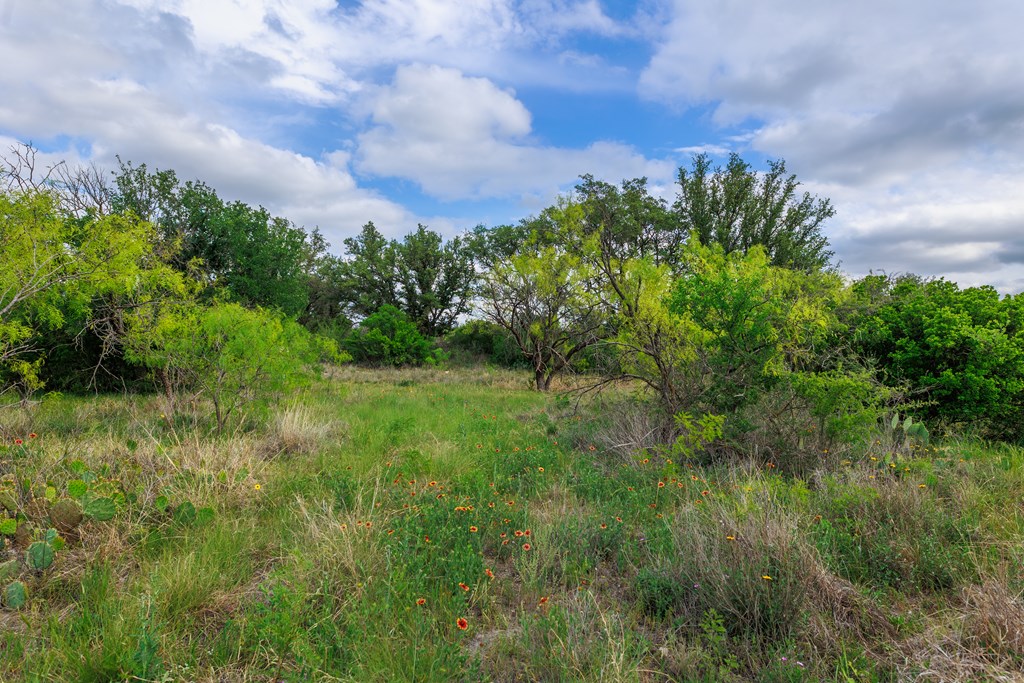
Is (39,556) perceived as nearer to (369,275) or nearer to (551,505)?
(551,505)

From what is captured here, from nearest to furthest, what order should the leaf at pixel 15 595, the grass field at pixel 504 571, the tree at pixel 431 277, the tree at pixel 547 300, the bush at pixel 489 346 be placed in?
the grass field at pixel 504 571 → the leaf at pixel 15 595 → the tree at pixel 547 300 → the bush at pixel 489 346 → the tree at pixel 431 277

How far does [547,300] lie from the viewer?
16781 mm

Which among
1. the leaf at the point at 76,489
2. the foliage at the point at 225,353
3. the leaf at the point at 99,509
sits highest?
the foliage at the point at 225,353

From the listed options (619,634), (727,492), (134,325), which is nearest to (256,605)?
(619,634)

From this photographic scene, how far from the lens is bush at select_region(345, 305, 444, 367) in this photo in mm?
24484

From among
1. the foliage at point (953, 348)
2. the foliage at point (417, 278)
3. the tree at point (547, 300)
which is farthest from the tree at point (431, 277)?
the foliage at point (953, 348)

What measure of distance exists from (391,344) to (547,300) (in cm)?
1047

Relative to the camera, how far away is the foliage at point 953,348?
22.1 ft

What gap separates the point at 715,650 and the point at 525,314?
1551 cm

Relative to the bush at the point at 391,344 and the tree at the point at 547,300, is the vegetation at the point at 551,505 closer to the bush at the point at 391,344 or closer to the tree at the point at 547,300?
the tree at the point at 547,300

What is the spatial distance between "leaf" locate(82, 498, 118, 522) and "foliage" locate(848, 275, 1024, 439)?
824cm

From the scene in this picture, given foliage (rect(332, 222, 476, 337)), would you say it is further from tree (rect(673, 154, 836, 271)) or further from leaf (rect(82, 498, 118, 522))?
leaf (rect(82, 498, 118, 522))

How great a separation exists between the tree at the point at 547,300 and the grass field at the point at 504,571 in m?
10.3

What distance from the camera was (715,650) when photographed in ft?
8.51
